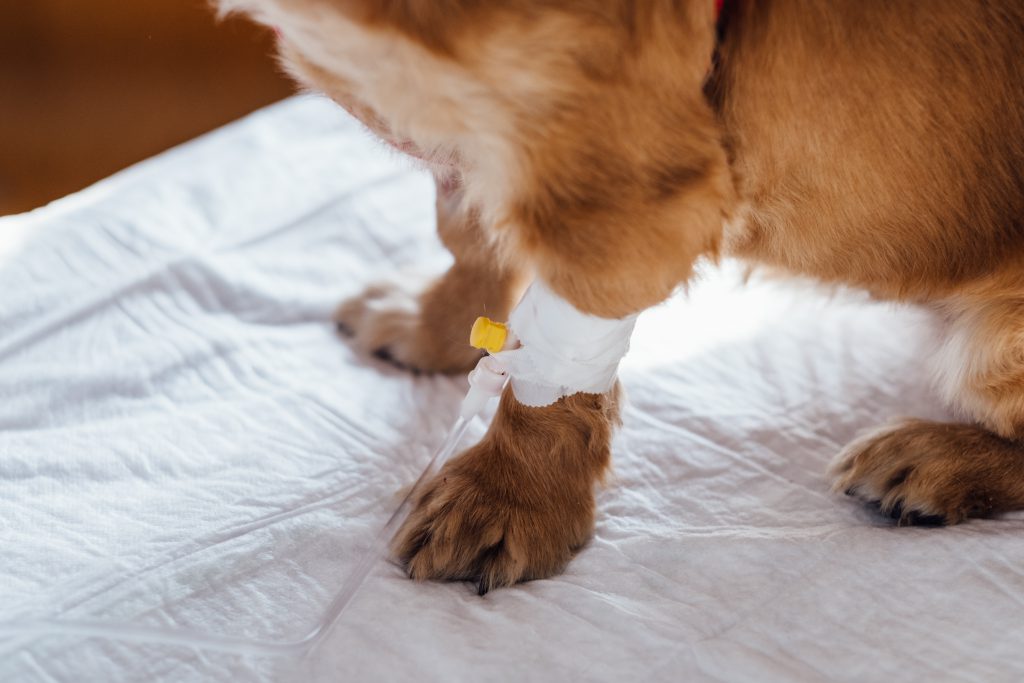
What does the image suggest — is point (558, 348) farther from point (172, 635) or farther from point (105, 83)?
point (105, 83)

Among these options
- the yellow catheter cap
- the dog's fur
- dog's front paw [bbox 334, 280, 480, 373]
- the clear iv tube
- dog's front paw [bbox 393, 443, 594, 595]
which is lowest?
the clear iv tube

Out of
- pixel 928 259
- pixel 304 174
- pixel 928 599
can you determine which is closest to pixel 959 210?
pixel 928 259

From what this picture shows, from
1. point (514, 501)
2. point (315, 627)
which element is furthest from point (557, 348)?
point (315, 627)

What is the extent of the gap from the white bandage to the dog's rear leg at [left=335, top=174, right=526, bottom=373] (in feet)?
1.21

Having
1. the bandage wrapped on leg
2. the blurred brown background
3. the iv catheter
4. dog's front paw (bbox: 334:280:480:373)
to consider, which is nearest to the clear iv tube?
the iv catheter

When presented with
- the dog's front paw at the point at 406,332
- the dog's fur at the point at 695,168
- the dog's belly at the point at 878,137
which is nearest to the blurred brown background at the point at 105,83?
the dog's front paw at the point at 406,332

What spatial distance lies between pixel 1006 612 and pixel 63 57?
7.88 ft

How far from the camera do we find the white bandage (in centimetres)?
96

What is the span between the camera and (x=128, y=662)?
899 mm

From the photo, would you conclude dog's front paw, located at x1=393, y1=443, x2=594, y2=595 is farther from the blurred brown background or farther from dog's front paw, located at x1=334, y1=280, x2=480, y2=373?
the blurred brown background

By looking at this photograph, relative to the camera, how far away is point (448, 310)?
4.73ft

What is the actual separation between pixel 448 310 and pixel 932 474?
64 centimetres

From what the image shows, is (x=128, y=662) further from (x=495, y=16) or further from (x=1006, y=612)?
(x=1006, y=612)

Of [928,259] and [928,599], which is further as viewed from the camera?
[928,259]
